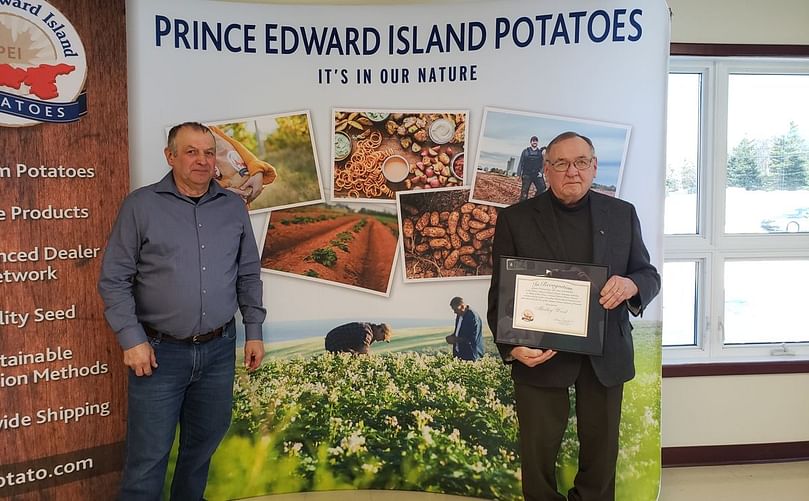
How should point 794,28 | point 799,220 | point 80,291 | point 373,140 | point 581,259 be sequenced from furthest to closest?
point 799,220 < point 794,28 < point 373,140 < point 80,291 < point 581,259

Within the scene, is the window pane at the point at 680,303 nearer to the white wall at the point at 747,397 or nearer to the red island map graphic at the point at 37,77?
the white wall at the point at 747,397

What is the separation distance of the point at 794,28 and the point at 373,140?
7.66ft

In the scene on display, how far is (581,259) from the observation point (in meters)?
2.22

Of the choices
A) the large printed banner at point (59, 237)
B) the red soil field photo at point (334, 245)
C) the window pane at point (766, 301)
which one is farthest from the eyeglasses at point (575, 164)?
the large printed banner at point (59, 237)

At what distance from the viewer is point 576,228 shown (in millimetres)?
2252

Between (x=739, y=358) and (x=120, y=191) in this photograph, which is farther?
(x=739, y=358)

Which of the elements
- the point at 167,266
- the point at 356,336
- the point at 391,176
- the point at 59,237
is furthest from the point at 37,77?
the point at 356,336

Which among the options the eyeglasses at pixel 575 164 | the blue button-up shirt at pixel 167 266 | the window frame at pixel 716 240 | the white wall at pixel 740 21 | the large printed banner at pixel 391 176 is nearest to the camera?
the blue button-up shirt at pixel 167 266

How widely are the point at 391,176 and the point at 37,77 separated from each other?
1.41 metres

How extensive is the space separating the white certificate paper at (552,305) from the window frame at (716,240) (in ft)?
4.48

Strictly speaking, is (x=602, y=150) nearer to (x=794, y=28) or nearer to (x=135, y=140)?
(x=794, y=28)

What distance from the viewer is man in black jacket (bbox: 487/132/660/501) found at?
→ 2227 mm

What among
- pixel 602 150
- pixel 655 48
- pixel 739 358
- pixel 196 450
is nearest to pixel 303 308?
pixel 196 450

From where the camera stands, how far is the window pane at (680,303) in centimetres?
330
